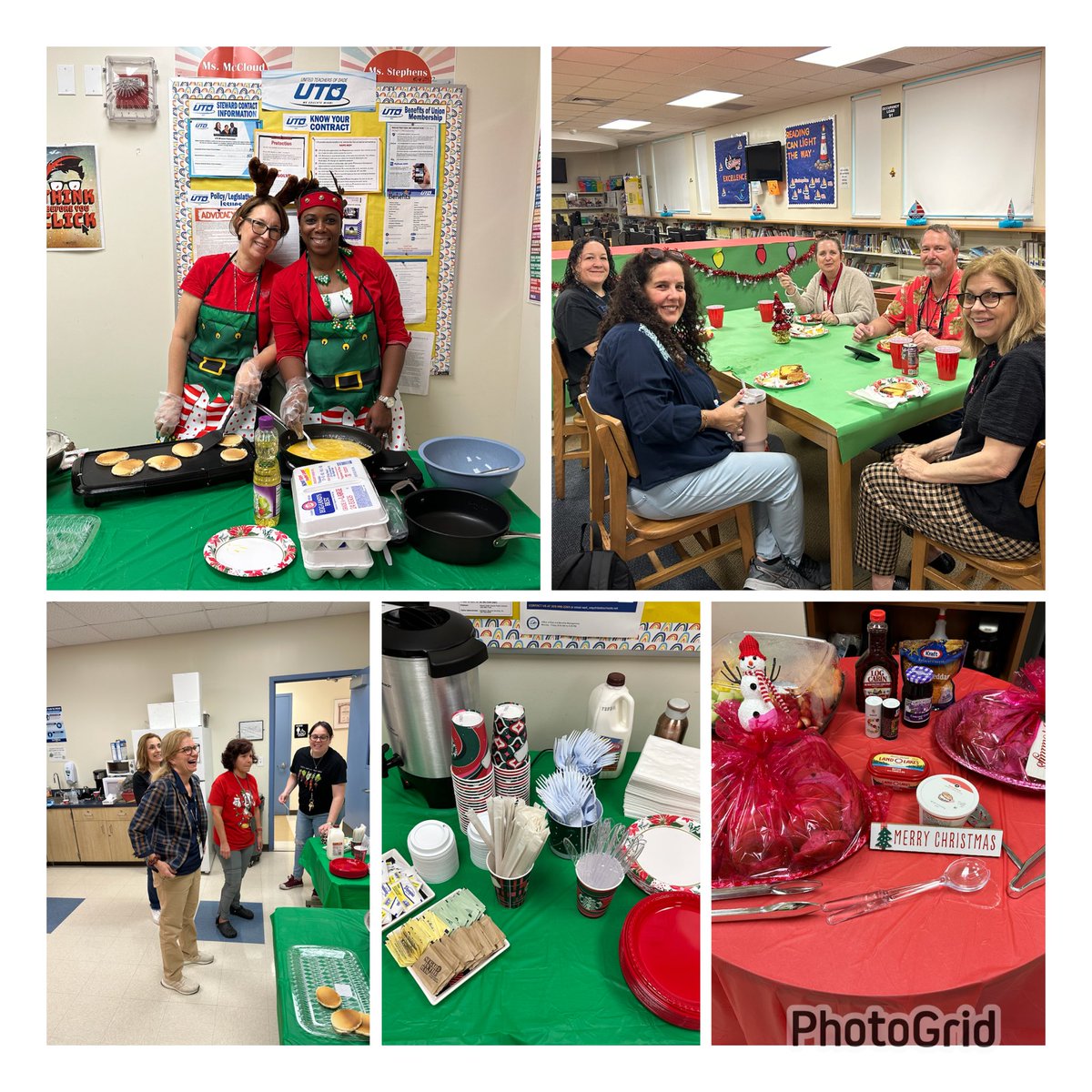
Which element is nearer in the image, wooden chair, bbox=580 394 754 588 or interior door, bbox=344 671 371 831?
interior door, bbox=344 671 371 831

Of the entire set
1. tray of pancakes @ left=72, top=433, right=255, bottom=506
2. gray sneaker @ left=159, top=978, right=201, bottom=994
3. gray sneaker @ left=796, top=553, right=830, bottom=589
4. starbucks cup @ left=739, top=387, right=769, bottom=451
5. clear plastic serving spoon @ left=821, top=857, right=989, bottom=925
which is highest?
starbucks cup @ left=739, top=387, right=769, bottom=451

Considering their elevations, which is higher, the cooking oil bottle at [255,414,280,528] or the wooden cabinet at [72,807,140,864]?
the cooking oil bottle at [255,414,280,528]

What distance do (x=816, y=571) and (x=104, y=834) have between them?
6.85 ft

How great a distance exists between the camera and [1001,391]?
5.44 ft

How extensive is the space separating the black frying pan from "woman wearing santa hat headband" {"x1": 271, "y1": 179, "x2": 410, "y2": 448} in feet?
2.27

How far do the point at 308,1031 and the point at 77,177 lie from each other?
2782mm

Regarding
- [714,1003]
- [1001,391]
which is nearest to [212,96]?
[1001,391]

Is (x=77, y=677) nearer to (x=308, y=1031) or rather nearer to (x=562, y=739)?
(x=308, y=1031)

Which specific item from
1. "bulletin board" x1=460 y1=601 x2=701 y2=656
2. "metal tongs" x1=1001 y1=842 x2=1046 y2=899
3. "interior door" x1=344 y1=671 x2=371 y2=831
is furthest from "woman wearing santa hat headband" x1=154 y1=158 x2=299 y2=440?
"metal tongs" x1=1001 y1=842 x2=1046 y2=899

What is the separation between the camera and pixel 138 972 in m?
1.51

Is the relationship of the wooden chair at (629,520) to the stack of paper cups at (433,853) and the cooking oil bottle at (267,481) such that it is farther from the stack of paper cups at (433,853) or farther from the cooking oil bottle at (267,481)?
the stack of paper cups at (433,853)

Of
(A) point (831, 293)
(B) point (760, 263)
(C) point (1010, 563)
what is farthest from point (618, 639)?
(B) point (760, 263)

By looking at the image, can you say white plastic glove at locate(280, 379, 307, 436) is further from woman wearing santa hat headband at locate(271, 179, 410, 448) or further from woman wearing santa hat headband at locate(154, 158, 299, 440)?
woman wearing santa hat headband at locate(154, 158, 299, 440)

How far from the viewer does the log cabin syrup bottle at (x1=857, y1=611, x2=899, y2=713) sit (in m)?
1.76
